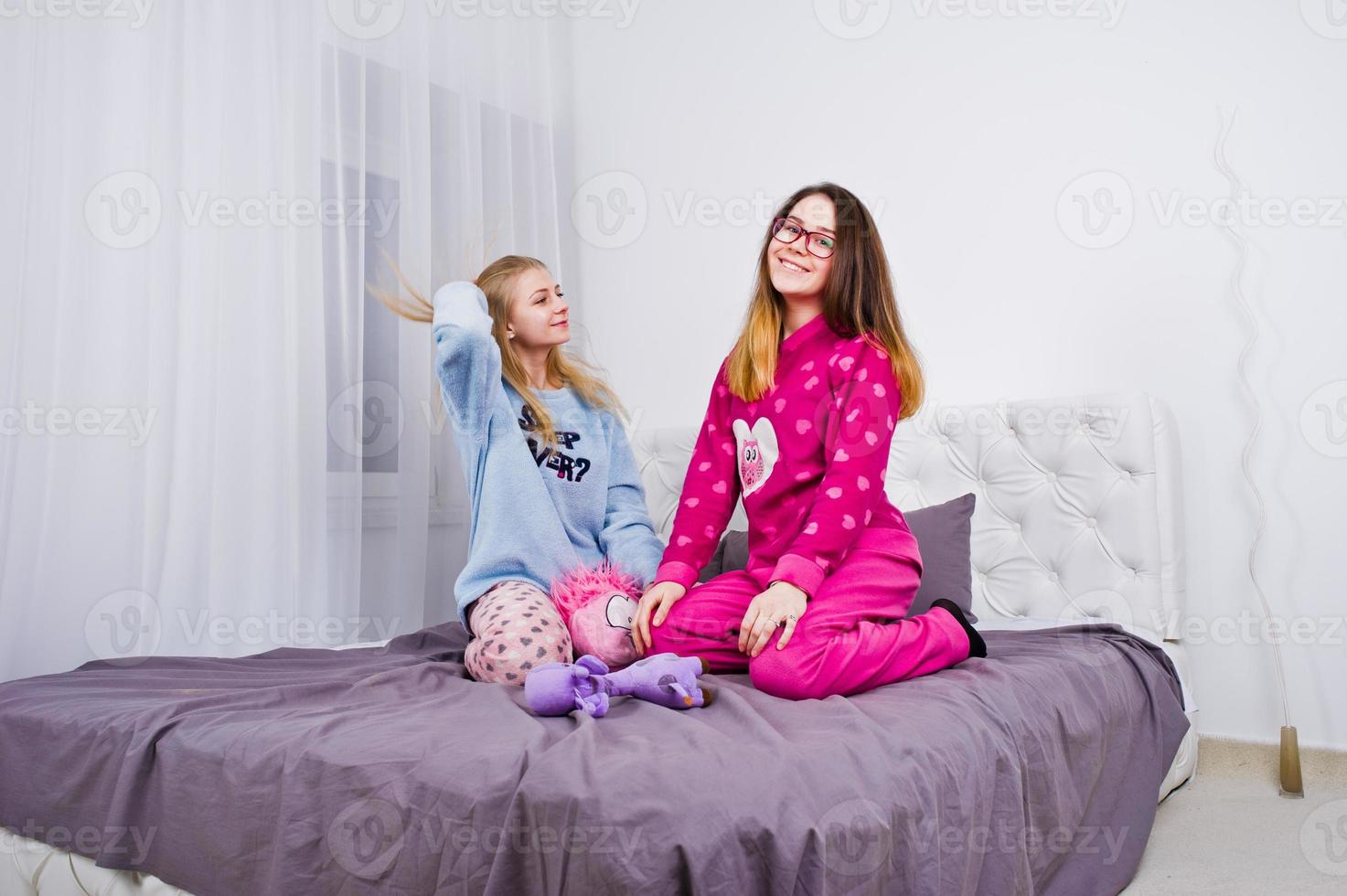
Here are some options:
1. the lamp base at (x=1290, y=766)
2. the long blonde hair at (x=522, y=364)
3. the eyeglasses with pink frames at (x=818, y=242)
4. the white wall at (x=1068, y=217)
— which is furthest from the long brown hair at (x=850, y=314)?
the lamp base at (x=1290, y=766)

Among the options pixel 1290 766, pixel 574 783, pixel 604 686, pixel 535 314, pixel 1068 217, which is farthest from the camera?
pixel 1068 217

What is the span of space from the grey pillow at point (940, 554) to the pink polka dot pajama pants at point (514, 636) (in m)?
0.39

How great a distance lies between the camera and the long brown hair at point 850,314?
1750mm

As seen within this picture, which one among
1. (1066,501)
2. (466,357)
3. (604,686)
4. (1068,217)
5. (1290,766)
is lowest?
(1290,766)

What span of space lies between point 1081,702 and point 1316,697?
93 centimetres

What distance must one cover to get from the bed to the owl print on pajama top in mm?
256

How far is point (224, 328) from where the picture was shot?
2092mm

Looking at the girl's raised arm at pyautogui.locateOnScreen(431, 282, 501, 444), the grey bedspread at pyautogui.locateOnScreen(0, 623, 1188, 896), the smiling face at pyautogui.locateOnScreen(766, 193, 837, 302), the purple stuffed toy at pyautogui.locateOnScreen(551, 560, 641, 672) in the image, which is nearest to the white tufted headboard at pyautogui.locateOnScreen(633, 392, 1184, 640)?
the grey bedspread at pyautogui.locateOnScreen(0, 623, 1188, 896)

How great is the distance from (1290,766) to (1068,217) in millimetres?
1311

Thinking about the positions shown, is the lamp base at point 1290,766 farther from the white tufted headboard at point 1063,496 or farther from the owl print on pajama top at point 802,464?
the owl print on pajama top at point 802,464

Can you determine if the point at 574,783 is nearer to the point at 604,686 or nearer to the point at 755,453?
the point at 604,686

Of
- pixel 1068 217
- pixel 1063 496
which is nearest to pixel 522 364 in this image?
pixel 1063 496

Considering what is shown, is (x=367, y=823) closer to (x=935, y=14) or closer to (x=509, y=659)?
(x=509, y=659)

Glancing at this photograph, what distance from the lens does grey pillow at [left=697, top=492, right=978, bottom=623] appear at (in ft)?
6.52
